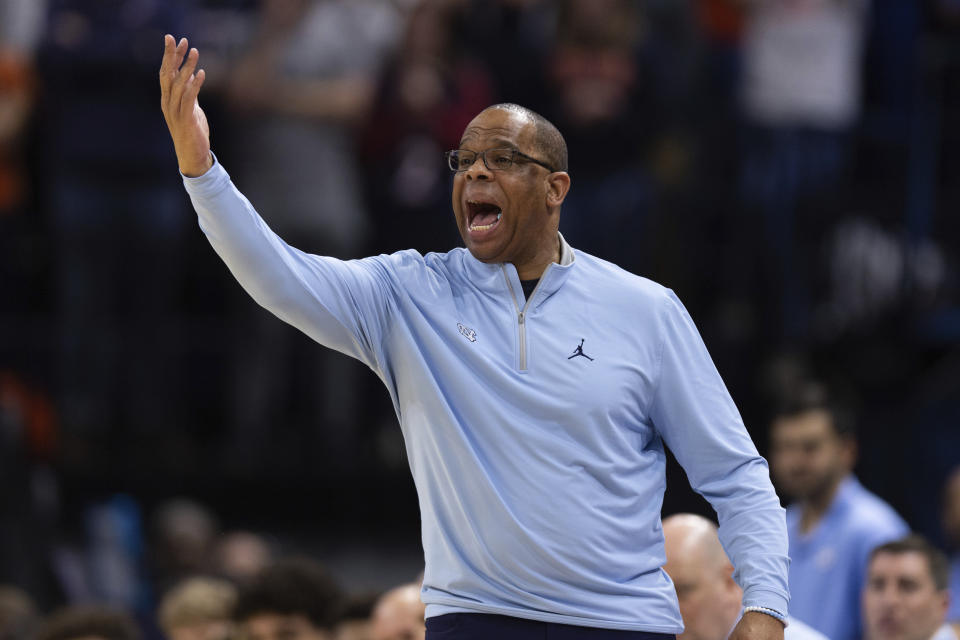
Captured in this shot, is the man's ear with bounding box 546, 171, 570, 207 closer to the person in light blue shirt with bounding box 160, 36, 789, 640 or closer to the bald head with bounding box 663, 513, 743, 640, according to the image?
the person in light blue shirt with bounding box 160, 36, 789, 640

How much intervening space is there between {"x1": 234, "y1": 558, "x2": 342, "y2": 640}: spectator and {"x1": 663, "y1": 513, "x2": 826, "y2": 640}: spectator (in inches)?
77.9

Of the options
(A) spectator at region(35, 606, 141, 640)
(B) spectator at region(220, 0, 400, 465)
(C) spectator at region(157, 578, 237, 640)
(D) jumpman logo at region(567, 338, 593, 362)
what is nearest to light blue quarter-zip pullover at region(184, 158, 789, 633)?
(D) jumpman logo at region(567, 338, 593, 362)

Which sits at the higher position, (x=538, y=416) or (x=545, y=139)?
(x=545, y=139)

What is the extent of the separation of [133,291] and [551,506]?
5.54 metres

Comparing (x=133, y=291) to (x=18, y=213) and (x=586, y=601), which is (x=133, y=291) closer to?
(x=18, y=213)

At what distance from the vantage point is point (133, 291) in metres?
8.23

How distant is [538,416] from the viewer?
10.4 feet

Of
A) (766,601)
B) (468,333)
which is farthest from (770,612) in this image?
(468,333)

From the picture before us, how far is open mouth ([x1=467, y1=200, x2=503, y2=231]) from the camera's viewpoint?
Answer: 3314 millimetres

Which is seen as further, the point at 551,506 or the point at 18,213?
the point at 18,213

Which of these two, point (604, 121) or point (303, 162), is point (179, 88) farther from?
point (604, 121)

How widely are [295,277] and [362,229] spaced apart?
17.7 feet

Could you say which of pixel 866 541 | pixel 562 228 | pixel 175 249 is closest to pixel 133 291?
pixel 175 249

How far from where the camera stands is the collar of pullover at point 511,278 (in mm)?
3332
